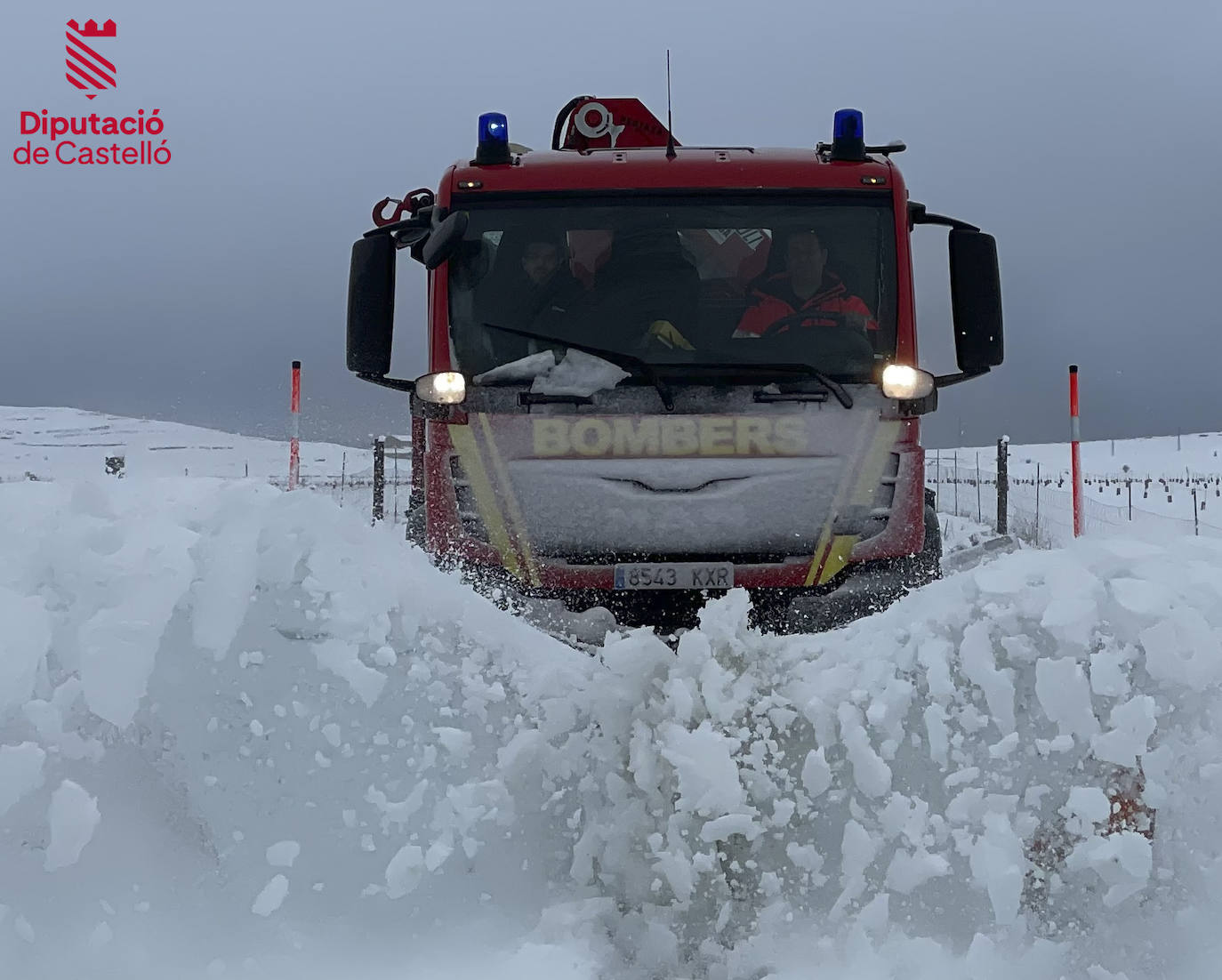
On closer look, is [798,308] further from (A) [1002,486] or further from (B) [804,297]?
(A) [1002,486]

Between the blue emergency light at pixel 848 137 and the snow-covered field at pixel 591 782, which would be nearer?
the snow-covered field at pixel 591 782

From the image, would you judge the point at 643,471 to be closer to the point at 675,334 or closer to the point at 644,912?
the point at 675,334

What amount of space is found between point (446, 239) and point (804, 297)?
4.92ft

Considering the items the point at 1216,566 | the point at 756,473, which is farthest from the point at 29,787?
the point at 756,473

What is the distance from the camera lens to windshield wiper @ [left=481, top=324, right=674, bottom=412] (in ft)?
14.8

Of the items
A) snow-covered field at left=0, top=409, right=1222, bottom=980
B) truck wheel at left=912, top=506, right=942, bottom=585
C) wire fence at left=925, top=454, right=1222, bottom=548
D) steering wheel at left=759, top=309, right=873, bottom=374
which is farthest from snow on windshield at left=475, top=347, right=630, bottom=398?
snow-covered field at left=0, top=409, right=1222, bottom=980

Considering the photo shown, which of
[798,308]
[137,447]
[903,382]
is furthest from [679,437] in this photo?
[137,447]

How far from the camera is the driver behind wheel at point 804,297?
4715 millimetres

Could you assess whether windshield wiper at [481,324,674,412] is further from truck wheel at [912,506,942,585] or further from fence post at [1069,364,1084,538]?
fence post at [1069,364,1084,538]

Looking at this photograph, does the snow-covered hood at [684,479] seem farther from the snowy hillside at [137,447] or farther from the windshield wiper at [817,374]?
the snowy hillside at [137,447]

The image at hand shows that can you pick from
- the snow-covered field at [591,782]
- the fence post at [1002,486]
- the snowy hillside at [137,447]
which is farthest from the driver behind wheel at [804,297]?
the snowy hillside at [137,447]

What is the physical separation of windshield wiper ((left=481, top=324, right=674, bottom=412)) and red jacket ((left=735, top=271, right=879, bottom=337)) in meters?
0.41

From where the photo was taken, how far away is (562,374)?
4.59 meters

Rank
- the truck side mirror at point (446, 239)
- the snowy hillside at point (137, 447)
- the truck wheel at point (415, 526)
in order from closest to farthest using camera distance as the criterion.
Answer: the truck side mirror at point (446, 239), the truck wheel at point (415, 526), the snowy hillside at point (137, 447)
